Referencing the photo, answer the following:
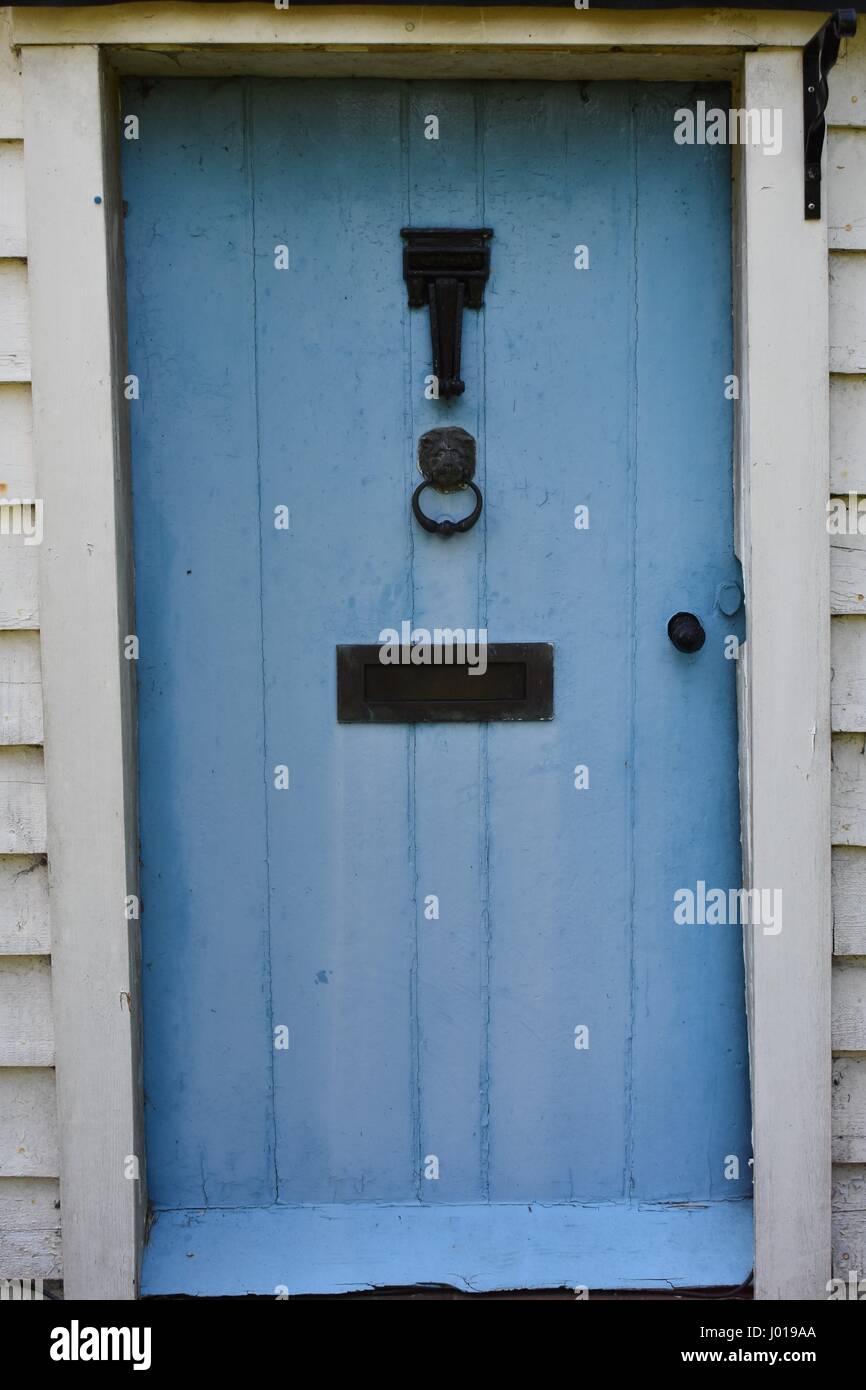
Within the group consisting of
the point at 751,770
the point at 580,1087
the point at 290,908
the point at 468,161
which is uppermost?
the point at 468,161

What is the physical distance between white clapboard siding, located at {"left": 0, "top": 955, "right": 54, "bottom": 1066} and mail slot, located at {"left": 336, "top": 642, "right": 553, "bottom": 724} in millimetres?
703

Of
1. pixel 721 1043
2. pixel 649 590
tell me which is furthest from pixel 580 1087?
pixel 649 590

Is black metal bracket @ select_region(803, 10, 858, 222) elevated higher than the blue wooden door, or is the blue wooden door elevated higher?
black metal bracket @ select_region(803, 10, 858, 222)

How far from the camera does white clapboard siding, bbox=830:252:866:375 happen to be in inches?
76.0

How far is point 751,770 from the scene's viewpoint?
195 cm

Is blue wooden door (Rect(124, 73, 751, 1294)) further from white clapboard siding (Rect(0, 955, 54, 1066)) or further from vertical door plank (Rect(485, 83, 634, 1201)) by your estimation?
white clapboard siding (Rect(0, 955, 54, 1066))

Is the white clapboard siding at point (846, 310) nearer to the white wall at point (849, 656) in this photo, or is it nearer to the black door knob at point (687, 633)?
the white wall at point (849, 656)

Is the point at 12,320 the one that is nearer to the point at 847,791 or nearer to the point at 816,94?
the point at 816,94

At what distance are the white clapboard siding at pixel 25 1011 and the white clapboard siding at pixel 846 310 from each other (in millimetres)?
1745

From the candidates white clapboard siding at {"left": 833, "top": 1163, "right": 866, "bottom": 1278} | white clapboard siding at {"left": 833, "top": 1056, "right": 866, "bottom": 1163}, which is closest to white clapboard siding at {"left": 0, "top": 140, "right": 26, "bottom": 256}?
white clapboard siding at {"left": 833, "top": 1056, "right": 866, "bottom": 1163}

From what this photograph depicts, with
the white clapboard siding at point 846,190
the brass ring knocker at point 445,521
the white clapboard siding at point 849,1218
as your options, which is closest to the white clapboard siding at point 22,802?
the brass ring knocker at point 445,521

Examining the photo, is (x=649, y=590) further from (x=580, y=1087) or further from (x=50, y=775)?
(x=50, y=775)

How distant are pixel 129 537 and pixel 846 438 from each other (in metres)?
1.28

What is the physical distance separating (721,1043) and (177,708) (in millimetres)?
1181
